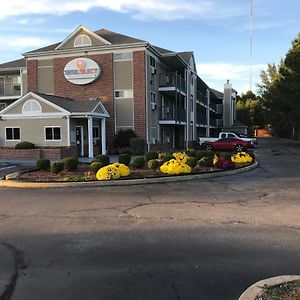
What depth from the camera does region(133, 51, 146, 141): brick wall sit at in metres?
33.0

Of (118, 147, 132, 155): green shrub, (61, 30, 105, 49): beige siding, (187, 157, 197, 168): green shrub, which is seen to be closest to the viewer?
(187, 157, 197, 168): green shrub

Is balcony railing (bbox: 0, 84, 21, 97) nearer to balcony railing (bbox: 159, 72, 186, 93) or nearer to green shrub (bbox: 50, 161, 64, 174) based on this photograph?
balcony railing (bbox: 159, 72, 186, 93)

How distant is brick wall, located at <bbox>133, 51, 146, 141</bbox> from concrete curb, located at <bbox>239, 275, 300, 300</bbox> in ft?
94.4

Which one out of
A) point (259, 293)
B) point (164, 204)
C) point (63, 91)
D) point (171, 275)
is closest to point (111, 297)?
point (171, 275)

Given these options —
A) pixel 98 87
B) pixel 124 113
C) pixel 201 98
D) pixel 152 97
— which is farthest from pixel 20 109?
pixel 201 98

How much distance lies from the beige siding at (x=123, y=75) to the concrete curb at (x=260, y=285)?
29.8 metres

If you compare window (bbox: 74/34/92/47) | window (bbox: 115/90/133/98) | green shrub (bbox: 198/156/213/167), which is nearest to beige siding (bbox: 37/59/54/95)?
window (bbox: 74/34/92/47)

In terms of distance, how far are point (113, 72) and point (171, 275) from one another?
3004 cm

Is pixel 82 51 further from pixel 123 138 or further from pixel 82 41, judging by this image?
pixel 123 138

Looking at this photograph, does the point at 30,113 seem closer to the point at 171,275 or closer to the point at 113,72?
the point at 113,72

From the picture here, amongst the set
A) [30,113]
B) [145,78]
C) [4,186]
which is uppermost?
[145,78]

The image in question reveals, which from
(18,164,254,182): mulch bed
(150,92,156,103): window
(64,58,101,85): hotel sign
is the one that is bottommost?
(18,164,254,182): mulch bed

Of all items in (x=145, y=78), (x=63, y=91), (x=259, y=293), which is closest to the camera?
(x=259, y=293)

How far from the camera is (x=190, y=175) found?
607 inches
